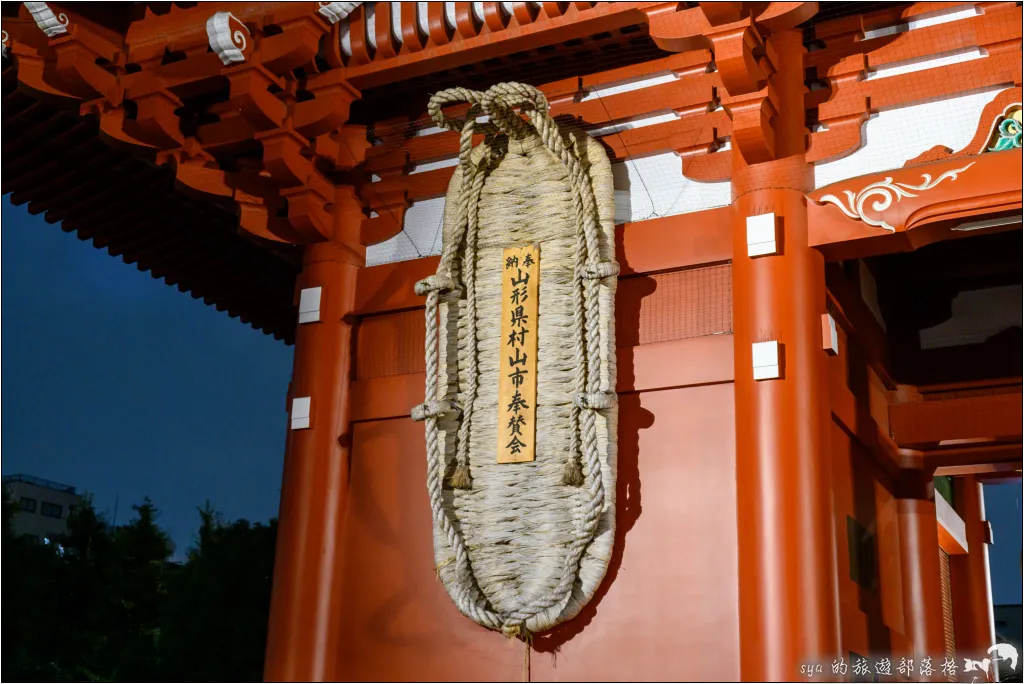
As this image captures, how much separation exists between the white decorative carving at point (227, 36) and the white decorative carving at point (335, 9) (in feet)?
0.84

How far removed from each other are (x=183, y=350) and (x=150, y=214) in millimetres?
16076

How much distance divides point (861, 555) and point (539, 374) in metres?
1.20

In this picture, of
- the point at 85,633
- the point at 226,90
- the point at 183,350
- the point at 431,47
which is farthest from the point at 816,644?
the point at 183,350

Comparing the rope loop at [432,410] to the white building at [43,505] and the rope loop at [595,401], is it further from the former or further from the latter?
the white building at [43,505]

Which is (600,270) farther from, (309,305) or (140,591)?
(140,591)

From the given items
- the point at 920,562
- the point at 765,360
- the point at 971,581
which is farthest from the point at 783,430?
the point at 971,581

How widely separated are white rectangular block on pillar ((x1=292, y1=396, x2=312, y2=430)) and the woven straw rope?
1.65ft

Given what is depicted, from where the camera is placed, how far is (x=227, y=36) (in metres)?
3.33

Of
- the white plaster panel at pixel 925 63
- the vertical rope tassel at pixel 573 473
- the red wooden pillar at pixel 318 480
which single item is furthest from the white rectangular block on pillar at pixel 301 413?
the white plaster panel at pixel 925 63

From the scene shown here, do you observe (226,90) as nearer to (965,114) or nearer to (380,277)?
(380,277)

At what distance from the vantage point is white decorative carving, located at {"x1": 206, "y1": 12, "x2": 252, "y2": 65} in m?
3.32

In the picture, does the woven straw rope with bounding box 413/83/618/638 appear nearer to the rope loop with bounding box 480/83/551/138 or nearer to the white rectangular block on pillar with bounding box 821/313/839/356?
the rope loop with bounding box 480/83/551/138

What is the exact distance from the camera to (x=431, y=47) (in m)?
3.48

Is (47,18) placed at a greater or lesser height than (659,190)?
greater
